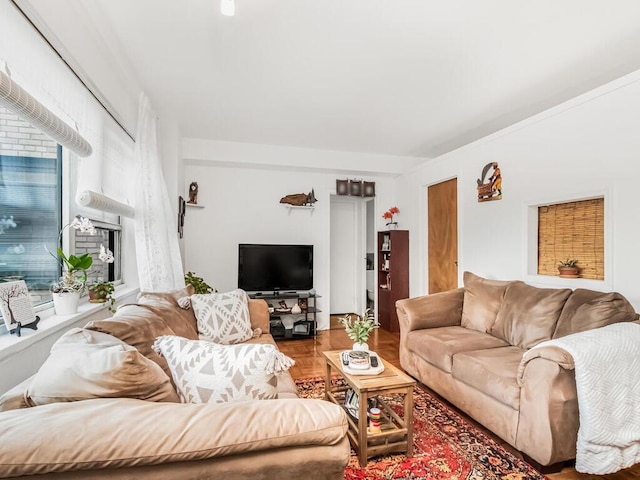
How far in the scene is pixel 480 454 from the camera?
6.55ft

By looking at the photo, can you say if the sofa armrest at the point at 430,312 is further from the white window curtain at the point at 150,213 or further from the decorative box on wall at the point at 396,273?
the white window curtain at the point at 150,213

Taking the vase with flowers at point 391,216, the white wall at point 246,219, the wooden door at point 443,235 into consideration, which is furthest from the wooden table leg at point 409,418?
the vase with flowers at point 391,216

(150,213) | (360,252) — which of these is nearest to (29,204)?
(150,213)

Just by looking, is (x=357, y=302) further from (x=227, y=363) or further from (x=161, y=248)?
(x=227, y=363)

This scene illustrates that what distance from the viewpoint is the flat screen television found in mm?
4539

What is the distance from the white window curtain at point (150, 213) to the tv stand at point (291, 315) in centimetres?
167

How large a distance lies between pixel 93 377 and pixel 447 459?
187 cm

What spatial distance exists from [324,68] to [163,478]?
265cm

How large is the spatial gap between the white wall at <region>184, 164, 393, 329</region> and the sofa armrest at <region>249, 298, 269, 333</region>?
184 cm

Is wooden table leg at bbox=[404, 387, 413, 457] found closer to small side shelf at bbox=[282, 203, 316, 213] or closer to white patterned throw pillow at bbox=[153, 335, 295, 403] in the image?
white patterned throw pillow at bbox=[153, 335, 295, 403]

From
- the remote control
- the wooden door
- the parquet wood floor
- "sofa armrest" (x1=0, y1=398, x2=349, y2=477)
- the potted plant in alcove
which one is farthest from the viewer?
the wooden door

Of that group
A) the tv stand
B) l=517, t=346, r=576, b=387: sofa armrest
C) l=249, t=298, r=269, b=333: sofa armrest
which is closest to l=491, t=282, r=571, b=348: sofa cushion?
l=517, t=346, r=576, b=387: sofa armrest

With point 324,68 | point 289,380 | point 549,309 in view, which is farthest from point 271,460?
point 324,68

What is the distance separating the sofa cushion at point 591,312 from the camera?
6.88 ft
